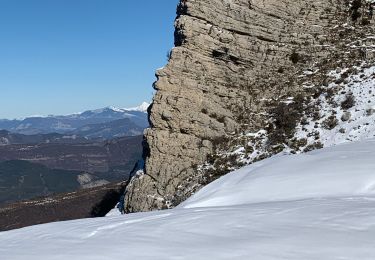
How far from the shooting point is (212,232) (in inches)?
250

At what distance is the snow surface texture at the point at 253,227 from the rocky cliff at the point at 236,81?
1046cm

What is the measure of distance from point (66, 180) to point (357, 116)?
189 m

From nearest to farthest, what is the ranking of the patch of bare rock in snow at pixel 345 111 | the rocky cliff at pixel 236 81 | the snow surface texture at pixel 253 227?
1. the snow surface texture at pixel 253 227
2. the patch of bare rock in snow at pixel 345 111
3. the rocky cliff at pixel 236 81

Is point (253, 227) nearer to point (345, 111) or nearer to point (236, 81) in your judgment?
point (345, 111)

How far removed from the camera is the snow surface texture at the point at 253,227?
5.43m

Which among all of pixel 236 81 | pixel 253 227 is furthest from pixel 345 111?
pixel 253 227

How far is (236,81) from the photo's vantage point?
78.1 feet

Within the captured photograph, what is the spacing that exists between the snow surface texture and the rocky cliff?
412 inches

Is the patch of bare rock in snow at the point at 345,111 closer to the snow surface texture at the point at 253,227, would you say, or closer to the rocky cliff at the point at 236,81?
the rocky cliff at the point at 236,81

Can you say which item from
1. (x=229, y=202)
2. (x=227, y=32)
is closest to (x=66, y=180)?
(x=227, y=32)

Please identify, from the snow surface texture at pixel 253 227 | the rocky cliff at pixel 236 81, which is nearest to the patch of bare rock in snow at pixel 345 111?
the rocky cliff at pixel 236 81

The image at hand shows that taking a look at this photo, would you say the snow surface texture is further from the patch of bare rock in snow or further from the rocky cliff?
the rocky cliff

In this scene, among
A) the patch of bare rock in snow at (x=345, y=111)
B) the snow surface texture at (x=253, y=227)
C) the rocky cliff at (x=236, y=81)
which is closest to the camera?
the snow surface texture at (x=253, y=227)

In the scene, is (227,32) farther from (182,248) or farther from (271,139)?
(182,248)
